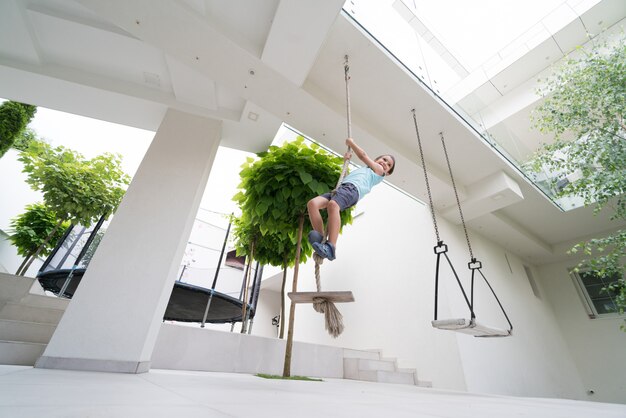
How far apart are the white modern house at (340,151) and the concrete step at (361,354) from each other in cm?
4

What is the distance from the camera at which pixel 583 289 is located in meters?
6.15

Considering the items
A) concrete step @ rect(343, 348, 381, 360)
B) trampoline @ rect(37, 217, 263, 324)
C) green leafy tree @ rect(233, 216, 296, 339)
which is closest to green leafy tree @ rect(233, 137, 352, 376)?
green leafy tree @ rect(233, 216, 296, 339)

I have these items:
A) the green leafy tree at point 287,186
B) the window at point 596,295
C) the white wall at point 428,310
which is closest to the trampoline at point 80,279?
the green leafy tree at point 287,186

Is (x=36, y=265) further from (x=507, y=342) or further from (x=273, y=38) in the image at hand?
(x=507, y=342)

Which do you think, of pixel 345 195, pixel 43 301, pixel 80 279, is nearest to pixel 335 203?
pixel 345 195

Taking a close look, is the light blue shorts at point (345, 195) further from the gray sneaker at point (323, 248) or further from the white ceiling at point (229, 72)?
the white ceiling at point (229, 72)

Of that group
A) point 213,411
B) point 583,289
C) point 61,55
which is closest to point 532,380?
point 583,289

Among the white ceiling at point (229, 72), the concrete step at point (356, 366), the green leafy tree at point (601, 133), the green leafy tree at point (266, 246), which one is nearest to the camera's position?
the white ceiling at point (229, 72)

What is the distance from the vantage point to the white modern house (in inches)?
87.7

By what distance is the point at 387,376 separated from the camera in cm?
339

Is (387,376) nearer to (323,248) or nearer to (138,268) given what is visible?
(323,248)

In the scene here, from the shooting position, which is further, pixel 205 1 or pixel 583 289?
pixel 583 289

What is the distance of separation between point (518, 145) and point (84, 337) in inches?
244

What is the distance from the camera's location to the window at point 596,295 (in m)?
5.64
